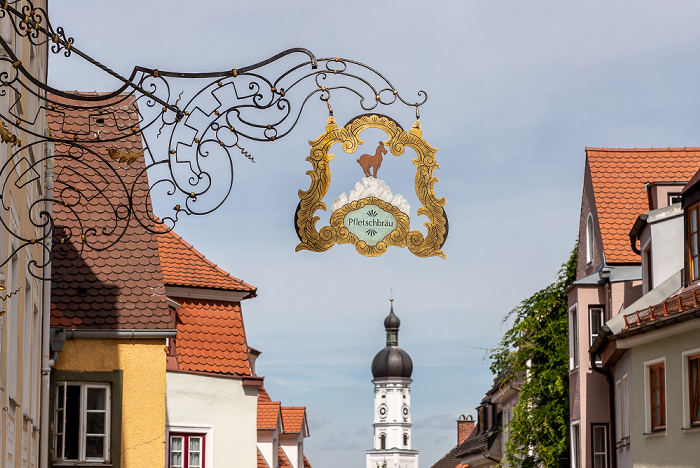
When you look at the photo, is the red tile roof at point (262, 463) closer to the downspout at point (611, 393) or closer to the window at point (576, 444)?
the window at point (576, 444)

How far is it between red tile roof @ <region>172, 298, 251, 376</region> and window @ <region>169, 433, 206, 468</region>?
4.13ft

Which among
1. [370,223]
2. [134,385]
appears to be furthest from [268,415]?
[370,223]

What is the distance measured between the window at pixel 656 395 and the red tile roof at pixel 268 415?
11295mm

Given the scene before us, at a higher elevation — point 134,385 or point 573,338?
point 573,338

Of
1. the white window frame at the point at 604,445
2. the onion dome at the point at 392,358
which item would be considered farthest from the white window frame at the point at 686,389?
the onion dome at the point at 392,358

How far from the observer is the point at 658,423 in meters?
20.0

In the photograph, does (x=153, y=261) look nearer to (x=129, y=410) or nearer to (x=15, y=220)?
(x=129, y=410)

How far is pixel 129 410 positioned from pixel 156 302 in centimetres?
174

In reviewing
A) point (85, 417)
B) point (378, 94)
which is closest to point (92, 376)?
point (85, 417)

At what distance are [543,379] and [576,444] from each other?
1.92 m

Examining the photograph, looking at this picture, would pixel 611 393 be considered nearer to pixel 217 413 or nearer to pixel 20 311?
pixel 217 413

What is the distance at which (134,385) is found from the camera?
→ 728 inches

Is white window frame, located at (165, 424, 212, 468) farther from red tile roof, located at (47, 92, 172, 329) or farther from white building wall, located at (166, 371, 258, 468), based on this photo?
red tile roof, located at (47, 92, 172, 329)

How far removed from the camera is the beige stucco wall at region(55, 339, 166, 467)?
1834cm
